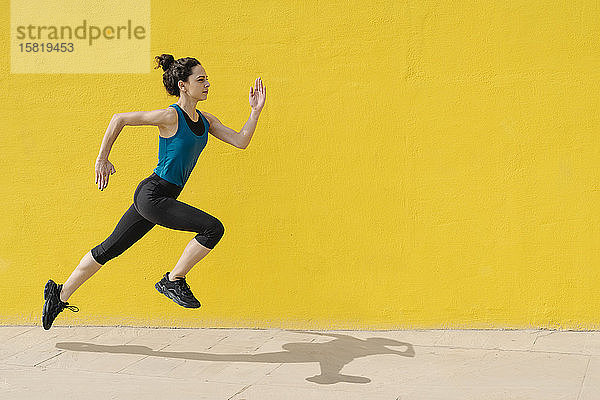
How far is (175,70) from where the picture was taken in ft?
17.1

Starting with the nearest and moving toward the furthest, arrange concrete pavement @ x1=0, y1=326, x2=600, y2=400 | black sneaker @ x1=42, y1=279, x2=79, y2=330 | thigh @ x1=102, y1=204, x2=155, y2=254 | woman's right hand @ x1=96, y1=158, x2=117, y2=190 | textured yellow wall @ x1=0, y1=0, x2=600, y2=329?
concrete pavement @ x1=0, y1=326, x2=600, y2=400
woman's right hand @ x1=96, y1=158, x2=117, y2=190
thigh @ x1=102, y1=204, x2=155, y2=254
black sneaker @ x1=42, y1=279, x2=79, y2=330
textured yellow wall @ x1=0, y1=0, x2=600, y2=329

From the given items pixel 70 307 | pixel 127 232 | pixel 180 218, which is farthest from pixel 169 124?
pixel 70 307

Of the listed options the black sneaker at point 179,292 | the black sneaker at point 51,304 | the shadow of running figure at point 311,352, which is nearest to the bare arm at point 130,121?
the black sneaker at point 179,292

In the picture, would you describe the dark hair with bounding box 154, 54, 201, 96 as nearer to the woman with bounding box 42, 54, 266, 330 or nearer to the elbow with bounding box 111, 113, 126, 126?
the woman with bounding box 42, 54, 266, 330

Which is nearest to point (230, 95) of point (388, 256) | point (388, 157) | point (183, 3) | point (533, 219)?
point (183, 3)

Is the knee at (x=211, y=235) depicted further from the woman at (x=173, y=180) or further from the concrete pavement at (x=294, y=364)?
the concrete pavement at (x=294, y=364)

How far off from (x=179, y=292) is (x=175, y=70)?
147cm

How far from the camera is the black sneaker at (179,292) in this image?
197 inches

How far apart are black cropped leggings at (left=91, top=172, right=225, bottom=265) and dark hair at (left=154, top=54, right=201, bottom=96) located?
2.03 feet

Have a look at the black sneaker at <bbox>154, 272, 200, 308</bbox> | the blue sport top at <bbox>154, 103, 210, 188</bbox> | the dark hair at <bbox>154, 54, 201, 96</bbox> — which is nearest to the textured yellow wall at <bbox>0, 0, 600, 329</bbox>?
the dark hair at <bbox>154, 54, 201, 96</bbox>

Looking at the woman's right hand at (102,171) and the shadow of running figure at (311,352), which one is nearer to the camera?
the woman's right hand at (102,171)

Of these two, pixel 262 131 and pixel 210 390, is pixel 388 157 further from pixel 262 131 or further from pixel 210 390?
pixel 210 390

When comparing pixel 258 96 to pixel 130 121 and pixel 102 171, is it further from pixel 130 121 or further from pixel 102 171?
pixel 102 171

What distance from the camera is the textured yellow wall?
561 cm
